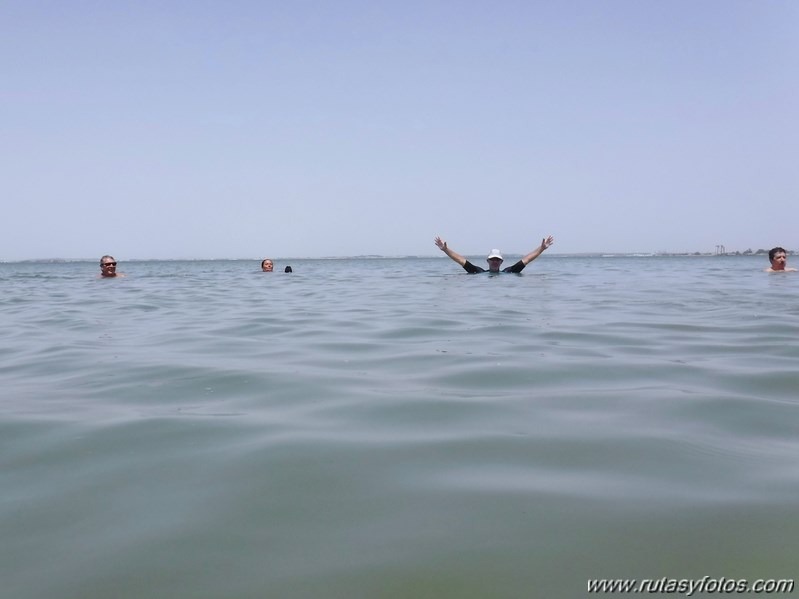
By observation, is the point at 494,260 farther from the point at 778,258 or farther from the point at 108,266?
the point at 108,266

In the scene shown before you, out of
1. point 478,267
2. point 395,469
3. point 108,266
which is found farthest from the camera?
point 108,266

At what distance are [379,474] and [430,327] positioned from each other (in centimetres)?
484

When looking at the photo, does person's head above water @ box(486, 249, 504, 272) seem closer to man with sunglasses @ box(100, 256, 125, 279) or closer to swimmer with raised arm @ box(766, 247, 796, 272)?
swimmer with raised arm @ box(766, 247, 796, 272)

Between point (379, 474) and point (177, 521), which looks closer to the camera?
point (177, 521)

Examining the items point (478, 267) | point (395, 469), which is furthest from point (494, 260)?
point (395, 469)

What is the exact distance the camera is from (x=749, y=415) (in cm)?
336

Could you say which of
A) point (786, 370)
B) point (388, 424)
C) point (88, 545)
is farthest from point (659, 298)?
point (88, 545)

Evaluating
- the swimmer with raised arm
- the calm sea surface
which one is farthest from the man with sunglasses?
the swimmer with raised arm

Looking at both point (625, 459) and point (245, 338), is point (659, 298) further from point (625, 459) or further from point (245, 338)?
point (625, 459)

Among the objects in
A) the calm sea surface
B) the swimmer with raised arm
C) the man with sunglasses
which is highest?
the swimmer with raised arm

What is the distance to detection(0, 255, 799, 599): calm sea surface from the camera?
1.82 m

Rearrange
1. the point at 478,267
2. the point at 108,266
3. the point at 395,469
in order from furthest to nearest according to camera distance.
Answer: the point at 108,266 → the point at 478,267 → the point at 395,469

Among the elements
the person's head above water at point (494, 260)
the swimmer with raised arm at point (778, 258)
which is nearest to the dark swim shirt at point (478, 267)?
the person's head above water at point (494, 260)

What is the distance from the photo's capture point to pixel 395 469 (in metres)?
A: 2.62
